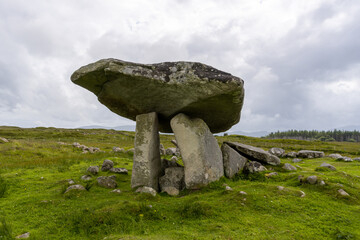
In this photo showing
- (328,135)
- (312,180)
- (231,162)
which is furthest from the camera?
(328,135)

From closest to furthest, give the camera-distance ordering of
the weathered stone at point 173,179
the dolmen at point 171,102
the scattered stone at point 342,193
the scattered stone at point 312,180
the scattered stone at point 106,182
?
1. the scattered stone at point 342,193
2. the scattered stone at point 312,180
3. the dolmen at point 171,102
4. the scattered stone at point 106,182
5. the weathered stone at point 173,179

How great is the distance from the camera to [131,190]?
28.2 ft

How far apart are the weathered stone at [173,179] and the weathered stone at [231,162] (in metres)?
2.05

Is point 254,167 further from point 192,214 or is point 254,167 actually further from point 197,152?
point 192,214

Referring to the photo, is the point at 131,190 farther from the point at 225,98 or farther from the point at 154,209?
the point at 225,98

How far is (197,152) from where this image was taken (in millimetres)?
8750

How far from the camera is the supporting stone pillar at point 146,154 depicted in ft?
29.1

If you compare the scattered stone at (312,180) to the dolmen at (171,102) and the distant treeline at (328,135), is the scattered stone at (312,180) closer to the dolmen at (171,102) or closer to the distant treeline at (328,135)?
the dolmen at (171,102)

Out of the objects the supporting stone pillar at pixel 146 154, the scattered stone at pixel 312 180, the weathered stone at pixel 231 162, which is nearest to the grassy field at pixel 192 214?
the scattered stone at pixel 312 180

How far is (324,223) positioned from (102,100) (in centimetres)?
884

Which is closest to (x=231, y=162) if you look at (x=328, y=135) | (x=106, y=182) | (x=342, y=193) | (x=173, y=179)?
(x=173, y=179)

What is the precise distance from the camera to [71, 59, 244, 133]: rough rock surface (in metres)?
7.77

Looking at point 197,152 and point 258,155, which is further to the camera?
point 258,155

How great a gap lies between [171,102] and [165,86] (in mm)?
1046
